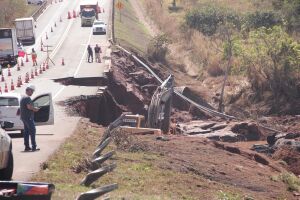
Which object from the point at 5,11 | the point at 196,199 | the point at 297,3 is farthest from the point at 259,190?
the point at 5,11

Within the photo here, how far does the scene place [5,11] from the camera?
84.0m

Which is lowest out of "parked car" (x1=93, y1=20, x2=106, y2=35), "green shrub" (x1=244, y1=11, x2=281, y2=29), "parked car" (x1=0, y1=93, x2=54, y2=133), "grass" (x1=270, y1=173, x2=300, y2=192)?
"parked car" (x1=93, y1=20, x2=106, y2=35)

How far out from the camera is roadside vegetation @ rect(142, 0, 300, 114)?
5572 centimetres

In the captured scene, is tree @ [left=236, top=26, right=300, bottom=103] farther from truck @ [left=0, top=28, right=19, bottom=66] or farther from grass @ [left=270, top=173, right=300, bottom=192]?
grass @ [left=270, top=173, right=300, bottom=192]

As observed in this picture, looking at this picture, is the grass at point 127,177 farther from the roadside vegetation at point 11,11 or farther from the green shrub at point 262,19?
the roadside vegetation at point 11,11

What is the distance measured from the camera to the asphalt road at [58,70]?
20.0 m

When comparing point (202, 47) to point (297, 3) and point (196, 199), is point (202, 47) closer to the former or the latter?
point (297, 3)

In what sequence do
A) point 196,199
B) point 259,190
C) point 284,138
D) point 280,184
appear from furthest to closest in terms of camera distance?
point 284,138
point 280,184
point 259,190
point 196,199

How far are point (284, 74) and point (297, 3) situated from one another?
898 inches

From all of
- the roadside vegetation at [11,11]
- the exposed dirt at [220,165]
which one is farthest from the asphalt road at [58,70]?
the exposed dirt at [220,165]

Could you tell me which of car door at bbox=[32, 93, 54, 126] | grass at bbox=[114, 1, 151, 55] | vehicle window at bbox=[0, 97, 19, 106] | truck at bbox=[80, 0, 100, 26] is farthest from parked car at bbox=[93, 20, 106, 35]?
car door at bbox=[32, 93, 54, 126]

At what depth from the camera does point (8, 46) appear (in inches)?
2167

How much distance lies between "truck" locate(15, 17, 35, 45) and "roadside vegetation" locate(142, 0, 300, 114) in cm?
1311

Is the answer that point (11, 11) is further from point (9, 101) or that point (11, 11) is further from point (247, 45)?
point (9, 101)
